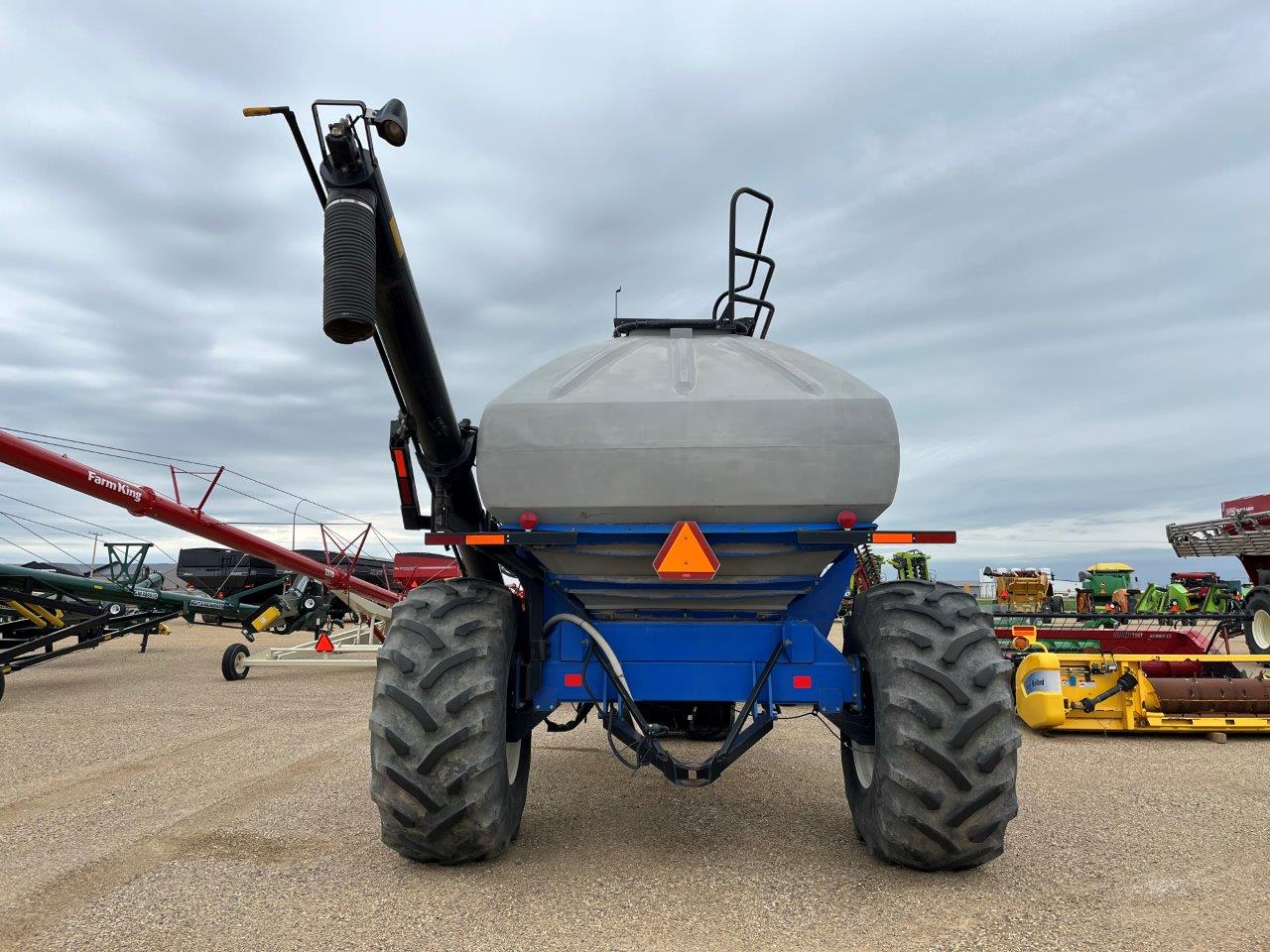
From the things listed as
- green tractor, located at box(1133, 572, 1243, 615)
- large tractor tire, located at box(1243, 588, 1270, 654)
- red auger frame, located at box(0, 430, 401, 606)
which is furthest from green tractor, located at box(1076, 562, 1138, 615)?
red auger frame, located at box(0, 430, 401, 606)

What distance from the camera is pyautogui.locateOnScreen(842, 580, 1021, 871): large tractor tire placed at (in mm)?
3141

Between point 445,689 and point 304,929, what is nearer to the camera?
point 304,929

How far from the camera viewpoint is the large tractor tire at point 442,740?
3227 millimetres

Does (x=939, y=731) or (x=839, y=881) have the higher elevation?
(x=939, y=731)

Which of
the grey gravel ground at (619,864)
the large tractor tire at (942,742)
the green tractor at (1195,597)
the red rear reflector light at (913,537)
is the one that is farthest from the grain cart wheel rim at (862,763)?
the green tractor at (1195,597)

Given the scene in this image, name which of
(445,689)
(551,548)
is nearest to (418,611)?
(445,689)

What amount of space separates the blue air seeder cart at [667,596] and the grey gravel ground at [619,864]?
0.27m

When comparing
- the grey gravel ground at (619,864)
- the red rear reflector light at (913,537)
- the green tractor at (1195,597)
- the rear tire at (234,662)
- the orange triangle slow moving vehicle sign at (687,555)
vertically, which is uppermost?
the red rear reflector light at (913,537)

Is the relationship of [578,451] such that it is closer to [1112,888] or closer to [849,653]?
[849,653]

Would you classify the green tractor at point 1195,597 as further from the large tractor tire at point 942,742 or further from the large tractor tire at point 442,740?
the large tractor tire at point 442,740

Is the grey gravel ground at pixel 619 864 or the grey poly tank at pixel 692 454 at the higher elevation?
the grey poly tank at pixel 692 454

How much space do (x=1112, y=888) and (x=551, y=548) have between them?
279 centimetres

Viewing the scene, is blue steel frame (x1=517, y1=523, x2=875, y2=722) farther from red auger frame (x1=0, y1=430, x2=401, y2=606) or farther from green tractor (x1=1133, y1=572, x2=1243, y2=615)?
green tractor (x1=1133, y1=572, x2=1243, y2=615)

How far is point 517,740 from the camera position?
4.01 m
